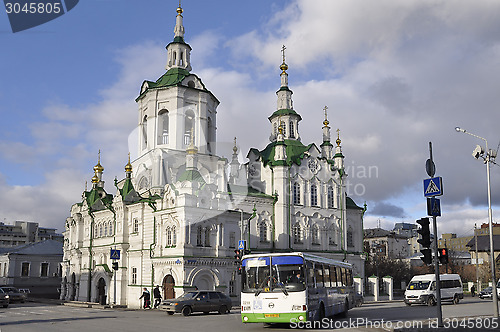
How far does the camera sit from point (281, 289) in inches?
732

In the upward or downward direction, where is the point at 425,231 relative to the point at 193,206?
downward

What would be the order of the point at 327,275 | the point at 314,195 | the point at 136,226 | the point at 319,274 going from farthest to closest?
the point at 314,195 → the point at 136,226 → the point at 327,275 → the point at 319,274

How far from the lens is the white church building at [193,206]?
35.7m

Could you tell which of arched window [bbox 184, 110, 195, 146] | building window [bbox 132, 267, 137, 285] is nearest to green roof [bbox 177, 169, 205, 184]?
building window [bbox 132, 267, 137, 285]

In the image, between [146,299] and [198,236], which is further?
[198,236]

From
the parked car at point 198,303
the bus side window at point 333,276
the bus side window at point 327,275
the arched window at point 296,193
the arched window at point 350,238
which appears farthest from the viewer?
the arched window at point 350,238

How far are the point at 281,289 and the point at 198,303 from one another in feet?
34.9

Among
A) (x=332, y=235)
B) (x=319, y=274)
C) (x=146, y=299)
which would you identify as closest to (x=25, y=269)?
(x=146, y=299)

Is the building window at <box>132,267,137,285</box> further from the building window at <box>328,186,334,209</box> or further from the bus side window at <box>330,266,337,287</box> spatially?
the building window at <box>328,186,334,209</box>

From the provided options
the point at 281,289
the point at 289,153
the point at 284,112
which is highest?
the point at 284,112

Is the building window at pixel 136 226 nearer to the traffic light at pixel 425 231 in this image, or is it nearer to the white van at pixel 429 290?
the white van at pixel 429 290

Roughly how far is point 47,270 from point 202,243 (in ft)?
128

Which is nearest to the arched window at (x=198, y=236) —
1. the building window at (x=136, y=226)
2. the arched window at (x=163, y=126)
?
the building window at (x=136, y=226)

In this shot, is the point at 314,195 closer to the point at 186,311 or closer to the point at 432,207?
the point at 186,311
